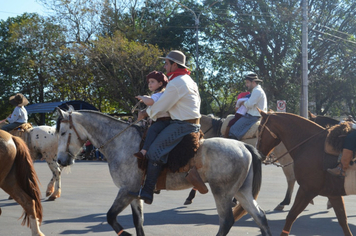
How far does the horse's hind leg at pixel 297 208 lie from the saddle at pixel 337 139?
0.71m

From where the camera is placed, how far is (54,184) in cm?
1141

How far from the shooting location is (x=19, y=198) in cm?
681

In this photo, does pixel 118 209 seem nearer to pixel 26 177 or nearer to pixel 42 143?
pixel 26 177

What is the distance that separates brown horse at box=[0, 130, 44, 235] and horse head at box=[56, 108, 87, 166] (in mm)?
580

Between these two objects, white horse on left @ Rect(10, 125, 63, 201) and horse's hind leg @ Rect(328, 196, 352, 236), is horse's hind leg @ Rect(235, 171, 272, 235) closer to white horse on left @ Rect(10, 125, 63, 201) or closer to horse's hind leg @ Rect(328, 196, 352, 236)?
horse's hind leg @ Rect(328, 196, 352, 236)

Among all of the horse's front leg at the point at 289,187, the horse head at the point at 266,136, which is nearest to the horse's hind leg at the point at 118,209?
the horse head at the point at 266,136

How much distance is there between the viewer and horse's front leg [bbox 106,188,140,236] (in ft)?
20.0

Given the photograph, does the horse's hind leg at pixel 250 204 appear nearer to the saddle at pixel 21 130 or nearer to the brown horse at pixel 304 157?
the brown horse at pixel 304 157

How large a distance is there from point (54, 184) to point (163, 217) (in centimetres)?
378

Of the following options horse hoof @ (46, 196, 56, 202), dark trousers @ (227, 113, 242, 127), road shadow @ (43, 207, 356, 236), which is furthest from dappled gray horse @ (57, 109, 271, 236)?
horse hoof @ (46, 196, 56, 202)

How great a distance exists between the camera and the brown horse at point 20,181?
676 cm

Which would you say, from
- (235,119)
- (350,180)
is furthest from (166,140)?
(235,119)

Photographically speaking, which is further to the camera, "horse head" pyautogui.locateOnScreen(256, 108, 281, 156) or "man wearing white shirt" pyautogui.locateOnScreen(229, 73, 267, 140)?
"man wearing white shirt" pyautogui.locateOnScreen(229, 73, 267, 140)

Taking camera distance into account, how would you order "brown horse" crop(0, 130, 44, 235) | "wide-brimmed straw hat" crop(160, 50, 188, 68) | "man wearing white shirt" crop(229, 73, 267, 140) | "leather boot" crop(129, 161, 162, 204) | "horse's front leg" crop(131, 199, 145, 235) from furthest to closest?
"man wearing white shirt" crop(229, 73, 267, 140), "brown horse" crop(0, 130, 44, 235), "horse's front leg" crop(131, 199, 145, 235), "wide-brimmed straw hat" crop(160, 50, 188, 68), "leather boot" crop(129, 161, 162, 204)
